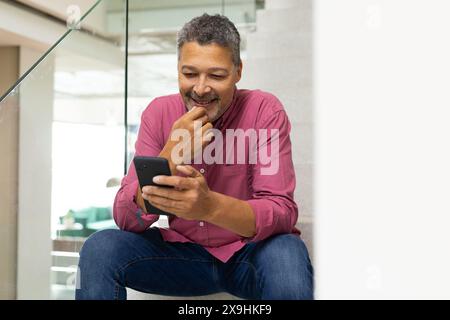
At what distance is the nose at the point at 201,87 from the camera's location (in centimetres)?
81

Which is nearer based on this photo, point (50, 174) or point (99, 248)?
point (99, 248)

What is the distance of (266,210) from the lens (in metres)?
0.71

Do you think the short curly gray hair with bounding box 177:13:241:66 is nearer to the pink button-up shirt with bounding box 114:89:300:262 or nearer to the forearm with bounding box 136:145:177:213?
the pink button-up shirt with bounding box 114:89:300:262

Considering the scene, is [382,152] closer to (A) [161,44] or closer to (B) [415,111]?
(B) [415,111]

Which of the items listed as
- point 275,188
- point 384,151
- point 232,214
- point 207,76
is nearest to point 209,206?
point 232,214

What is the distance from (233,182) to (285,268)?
231mm

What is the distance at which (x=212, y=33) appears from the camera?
814 millimetres

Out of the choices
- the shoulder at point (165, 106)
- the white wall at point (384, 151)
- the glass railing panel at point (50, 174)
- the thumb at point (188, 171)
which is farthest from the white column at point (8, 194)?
the white wall at point (384, 151)

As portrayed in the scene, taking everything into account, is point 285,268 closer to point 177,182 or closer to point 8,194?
point 177,182

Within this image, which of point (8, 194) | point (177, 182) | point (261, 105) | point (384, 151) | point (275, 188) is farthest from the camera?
point (8, 194)

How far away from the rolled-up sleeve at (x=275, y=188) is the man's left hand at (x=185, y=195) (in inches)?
3.2

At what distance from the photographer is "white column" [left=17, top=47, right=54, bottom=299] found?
1.37 m

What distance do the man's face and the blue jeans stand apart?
0.76 feet

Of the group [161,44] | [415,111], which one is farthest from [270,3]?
[415,111]
